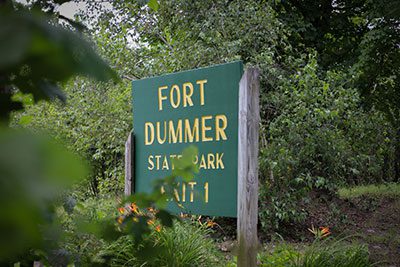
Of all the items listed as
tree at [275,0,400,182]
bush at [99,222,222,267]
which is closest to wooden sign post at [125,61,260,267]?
bush at [99,222,222,267]

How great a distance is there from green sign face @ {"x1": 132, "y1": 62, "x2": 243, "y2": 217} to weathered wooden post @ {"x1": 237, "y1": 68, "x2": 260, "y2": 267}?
9cm

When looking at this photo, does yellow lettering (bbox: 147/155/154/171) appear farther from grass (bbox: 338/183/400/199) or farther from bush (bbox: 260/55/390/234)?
grass (bbox: 338/183/400/199)

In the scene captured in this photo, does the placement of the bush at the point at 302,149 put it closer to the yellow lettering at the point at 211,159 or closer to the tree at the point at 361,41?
the yellow lettering at the point at 211,159

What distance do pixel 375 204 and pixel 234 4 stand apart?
452 centimetres

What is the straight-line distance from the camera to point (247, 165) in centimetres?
382

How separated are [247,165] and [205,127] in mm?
445

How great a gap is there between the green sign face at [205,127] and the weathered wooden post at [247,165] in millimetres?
88

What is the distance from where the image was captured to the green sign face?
3.95m

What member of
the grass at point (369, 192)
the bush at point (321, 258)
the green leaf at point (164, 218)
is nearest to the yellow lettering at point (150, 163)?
the bush at point (321, 258)

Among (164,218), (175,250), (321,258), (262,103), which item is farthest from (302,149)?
(164,218)

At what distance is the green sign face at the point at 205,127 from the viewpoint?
12.9ft

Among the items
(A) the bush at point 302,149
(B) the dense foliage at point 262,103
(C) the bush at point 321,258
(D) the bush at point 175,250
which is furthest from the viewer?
(B) the dense foliage at point 262,103

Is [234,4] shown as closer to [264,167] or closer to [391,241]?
[264,167]

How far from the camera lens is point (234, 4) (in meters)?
8.45
